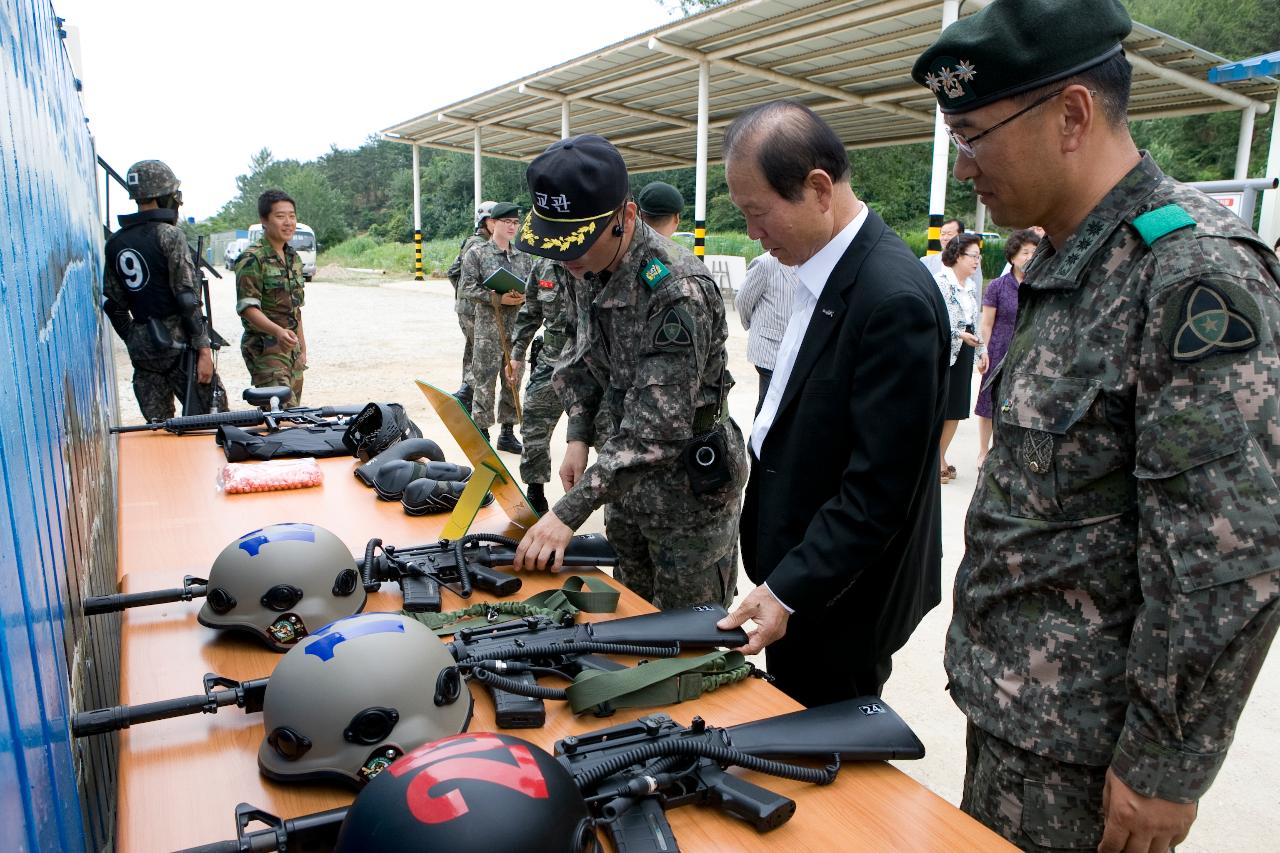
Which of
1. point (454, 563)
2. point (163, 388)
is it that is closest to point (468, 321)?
point (163, 388)

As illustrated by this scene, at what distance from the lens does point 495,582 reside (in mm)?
1971

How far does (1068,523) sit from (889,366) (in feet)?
1.43

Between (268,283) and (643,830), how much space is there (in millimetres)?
5548

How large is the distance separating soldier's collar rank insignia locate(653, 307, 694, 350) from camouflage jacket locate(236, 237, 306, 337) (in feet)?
14.3

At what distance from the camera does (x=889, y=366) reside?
1552 millimetres

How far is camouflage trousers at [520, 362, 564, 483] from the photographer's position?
17.5 feet

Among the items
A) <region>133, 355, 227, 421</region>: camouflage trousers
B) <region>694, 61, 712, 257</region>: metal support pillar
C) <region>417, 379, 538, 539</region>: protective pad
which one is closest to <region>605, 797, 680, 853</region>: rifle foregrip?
<region>417, 379, 538, 539</region>: protective pad

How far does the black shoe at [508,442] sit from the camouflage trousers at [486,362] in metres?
0.07

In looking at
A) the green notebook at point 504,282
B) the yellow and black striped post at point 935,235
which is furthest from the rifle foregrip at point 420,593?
the yellow and black striped post at point 935,235

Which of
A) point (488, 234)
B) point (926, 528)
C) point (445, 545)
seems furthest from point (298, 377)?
point (926, 528)

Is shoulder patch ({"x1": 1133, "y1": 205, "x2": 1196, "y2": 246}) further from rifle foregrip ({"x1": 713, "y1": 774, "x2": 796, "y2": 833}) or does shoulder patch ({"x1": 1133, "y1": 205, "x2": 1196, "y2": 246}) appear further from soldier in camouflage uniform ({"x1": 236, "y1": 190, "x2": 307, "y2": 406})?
soldier in camouflage uniform ({"x1": 236, "y1": 190, "x2": 307, "y2": 406})

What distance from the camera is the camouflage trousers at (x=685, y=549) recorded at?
2.33 metres

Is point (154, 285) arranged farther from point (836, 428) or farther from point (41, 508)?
point (836, 428)

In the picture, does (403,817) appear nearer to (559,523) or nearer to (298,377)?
(559,523)
